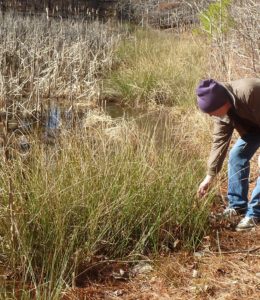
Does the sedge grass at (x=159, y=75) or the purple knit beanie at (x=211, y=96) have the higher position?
the purple knit beanie at (x=211, y=96)

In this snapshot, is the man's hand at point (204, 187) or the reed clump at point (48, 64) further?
the reed clump at point (48, 64)

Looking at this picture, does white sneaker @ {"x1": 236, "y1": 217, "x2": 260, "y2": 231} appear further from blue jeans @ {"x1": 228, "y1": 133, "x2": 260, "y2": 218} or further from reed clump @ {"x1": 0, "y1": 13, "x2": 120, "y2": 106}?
reed clump @ {"x1": 0, "y1": 13, "x2": 120, "y2": 106}

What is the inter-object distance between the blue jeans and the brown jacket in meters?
0.09

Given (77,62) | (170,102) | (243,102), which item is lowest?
(170,102)

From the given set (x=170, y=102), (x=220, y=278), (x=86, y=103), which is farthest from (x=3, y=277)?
(x=170, y=102)

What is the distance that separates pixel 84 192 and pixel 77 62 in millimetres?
6662

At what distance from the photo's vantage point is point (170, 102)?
31.3ft

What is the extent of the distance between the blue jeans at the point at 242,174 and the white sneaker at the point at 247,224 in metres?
0.04

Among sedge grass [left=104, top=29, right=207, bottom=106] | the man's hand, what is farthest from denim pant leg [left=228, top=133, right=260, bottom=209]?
sedge grass [left=104, top=29, right=207, bottom=106]

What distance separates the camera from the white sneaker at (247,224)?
3.74 meters

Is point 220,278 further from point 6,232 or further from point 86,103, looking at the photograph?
point 86,103

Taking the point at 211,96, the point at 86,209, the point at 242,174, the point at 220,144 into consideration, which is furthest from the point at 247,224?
the point at 86,209

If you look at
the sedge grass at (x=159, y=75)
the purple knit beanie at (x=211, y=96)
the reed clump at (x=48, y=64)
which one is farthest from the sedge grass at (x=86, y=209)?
the sedge grass at (x=159, y=75)

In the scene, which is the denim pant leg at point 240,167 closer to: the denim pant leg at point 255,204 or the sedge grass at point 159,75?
the denim pant leg at point 255,204
